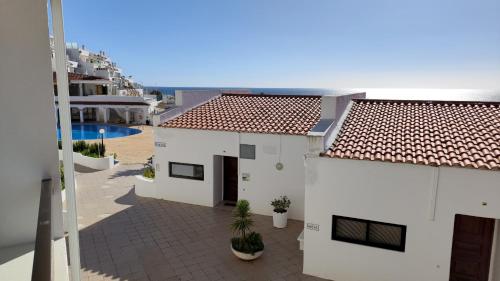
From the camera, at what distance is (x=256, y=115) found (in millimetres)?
16141

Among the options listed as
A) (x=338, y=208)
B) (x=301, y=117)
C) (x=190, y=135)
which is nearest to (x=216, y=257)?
(x=338, y=208)

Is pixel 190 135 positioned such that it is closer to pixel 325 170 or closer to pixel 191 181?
pixel 191 181

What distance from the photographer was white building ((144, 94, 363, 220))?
14.1m

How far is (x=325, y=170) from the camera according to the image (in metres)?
9.58

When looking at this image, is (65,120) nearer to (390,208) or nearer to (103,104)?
(390,208)

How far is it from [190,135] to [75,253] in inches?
468

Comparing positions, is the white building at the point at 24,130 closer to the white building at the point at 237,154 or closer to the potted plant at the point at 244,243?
the potted plant at the point at 244,243

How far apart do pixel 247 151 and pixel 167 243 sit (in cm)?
Result: 484

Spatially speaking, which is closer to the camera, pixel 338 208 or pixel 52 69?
pixel 52 69

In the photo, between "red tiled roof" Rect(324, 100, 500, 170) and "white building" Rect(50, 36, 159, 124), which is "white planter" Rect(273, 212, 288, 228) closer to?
"red tiled roof" Rect(324, 100, 500, 170)

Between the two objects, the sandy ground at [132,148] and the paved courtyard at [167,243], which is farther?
the sandy ground at [132,148]

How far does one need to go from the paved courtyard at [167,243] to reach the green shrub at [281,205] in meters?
0.70

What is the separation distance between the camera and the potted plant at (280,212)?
44.2 ft

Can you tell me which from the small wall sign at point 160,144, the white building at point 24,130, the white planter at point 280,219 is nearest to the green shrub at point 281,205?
the white planter at point 280,219
